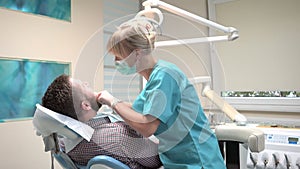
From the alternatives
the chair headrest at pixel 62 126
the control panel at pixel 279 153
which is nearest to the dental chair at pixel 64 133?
the chair headrest at pixel 62 126

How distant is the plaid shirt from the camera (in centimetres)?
100

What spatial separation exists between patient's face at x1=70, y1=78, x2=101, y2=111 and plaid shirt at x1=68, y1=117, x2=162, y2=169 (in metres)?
0.13

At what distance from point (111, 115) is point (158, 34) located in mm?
388

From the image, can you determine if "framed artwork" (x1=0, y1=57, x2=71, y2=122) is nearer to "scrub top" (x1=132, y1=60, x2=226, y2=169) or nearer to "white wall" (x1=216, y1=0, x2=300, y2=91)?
"scrub top" (x1=132, y1=60, x2=226, y2=169)

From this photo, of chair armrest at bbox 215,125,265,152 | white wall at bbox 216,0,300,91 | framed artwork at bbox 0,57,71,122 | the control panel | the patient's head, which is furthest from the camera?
white wall at bbox 216,0,300,91

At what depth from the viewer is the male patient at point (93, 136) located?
99cm

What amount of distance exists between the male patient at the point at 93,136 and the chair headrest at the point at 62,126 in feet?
0.10

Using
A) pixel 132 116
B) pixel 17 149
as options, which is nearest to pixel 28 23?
pixel 17 149

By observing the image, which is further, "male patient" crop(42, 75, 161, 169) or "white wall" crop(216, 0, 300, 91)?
"white wall" crop(216, 0, 300, 91)

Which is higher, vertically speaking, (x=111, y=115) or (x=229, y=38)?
(x=229, y=38)

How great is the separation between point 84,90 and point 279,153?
3.83ft

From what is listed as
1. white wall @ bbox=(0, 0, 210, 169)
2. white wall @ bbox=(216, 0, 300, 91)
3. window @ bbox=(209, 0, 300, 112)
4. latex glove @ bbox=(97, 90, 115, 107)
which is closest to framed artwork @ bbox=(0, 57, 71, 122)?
white wall @ bbox=(0, 0, 210, 169)

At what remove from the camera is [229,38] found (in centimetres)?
153

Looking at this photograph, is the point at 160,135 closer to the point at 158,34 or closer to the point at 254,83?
the point at 158,34
